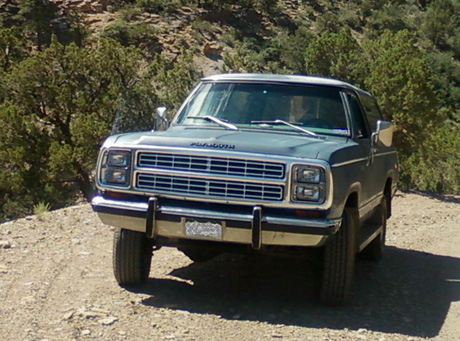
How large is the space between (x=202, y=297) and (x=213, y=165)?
128cm

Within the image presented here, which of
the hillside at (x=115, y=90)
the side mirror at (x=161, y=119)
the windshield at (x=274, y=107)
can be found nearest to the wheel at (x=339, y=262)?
the windshield at (x=274, y=107)

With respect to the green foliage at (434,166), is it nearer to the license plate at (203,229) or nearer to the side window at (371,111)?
the side window at (371,111)

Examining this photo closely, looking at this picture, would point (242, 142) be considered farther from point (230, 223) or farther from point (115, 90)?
point (115, 90)

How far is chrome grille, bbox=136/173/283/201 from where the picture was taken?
5.14 metres

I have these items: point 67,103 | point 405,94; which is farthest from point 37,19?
point 405,94

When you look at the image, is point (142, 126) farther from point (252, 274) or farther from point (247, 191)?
point (247, 191)

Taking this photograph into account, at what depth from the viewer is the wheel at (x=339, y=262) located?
5.49 metres

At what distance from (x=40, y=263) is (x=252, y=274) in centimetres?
203

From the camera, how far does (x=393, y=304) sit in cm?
607

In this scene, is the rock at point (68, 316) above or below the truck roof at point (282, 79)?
below

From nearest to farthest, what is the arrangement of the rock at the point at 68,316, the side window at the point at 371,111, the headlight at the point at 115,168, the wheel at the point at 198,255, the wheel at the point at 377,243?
the rock at the point at 68,316 → the headlight at the point at 115,168 → the wheel at the point at 198,255 → the side window at the point at 371,111 → the wheel at the point at 377,243

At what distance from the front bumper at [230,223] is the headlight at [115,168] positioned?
6.4 inches

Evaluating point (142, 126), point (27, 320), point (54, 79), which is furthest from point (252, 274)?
point (54, 79)

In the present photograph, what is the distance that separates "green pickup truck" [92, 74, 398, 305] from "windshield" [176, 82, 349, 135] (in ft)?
0.04
